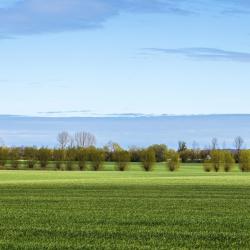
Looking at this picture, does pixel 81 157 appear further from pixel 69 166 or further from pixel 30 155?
pixel 30 155

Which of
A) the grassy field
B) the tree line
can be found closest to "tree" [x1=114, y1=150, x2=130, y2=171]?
the tree line

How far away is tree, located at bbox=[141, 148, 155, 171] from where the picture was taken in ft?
443

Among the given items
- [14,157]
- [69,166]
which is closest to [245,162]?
[69,166]

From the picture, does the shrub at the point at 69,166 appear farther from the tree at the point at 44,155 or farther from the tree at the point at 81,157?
the tree at the point at 44,155

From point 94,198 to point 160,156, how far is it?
431 ft

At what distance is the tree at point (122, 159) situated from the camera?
134m

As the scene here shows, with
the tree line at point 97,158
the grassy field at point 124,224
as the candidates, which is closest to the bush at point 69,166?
the tree line at point 97,158

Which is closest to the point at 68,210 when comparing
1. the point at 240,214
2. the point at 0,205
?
the point at 0,205

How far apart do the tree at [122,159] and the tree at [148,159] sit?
3327 mm

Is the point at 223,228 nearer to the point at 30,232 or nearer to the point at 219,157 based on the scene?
the point at 30,232

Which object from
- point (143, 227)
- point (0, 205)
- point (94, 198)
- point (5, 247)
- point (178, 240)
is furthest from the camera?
point (94, 198)

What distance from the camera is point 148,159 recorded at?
5359 inches

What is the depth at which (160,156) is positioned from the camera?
557ft

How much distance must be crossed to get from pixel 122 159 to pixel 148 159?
538 centimetres
